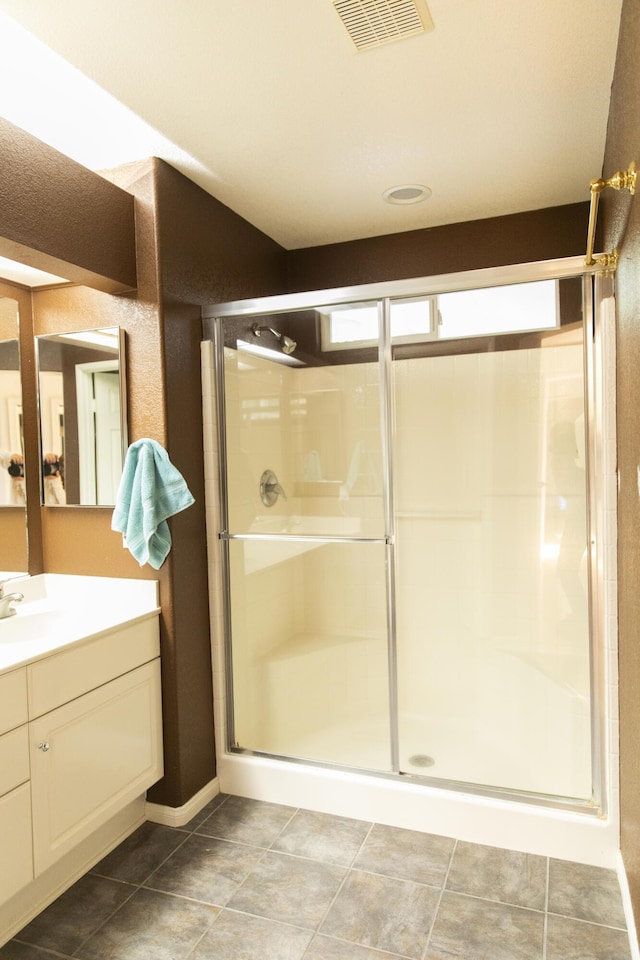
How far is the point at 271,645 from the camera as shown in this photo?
9.44ft

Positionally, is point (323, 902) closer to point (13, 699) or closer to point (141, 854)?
point (141, 854)

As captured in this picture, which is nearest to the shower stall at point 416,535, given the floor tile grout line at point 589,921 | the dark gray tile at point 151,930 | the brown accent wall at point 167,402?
the brown accent wall at point 167,402

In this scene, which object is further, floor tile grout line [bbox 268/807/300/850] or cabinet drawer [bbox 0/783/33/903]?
floor tile grout line [bbox 268/807/300/850]

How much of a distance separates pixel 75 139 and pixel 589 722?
2774 mm

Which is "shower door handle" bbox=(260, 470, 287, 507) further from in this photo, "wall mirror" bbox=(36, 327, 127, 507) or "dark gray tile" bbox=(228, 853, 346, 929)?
"dark gray tile" bbox=(228, 853, 346, 929)

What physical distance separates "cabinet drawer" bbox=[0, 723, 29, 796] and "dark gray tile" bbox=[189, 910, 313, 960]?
706mm

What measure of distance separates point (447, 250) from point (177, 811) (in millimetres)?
2789

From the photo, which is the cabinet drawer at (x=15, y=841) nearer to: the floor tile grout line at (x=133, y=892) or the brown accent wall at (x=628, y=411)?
the floor tile grout line at (x=133, y=892)

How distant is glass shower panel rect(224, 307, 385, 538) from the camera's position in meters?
2.64

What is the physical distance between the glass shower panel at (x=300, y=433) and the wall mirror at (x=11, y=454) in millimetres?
846

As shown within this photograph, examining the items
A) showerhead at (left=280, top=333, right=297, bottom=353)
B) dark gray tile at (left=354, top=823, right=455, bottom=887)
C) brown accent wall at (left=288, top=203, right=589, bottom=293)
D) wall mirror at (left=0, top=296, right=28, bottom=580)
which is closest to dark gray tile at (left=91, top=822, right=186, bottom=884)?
dark gray tile at (left=354, top=823, right=455, bottom=887)

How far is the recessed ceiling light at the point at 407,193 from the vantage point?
265cm

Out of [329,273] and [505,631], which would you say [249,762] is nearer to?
[505,631]

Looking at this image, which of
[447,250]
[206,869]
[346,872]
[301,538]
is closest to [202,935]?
[206,869]
